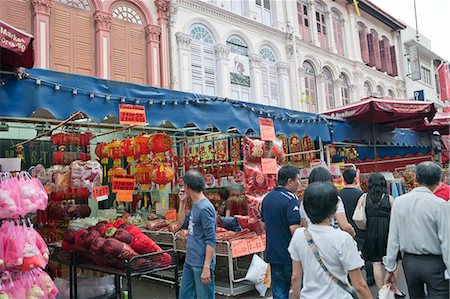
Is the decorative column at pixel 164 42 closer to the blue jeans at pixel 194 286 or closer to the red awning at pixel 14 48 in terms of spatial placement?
the red awning at pixel 14 48

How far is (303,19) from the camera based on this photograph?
1588 cm

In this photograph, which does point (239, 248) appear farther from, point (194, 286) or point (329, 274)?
point (329, 274)

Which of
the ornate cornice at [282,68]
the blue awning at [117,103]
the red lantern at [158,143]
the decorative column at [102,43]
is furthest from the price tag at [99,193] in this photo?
the ornate cornice at [282,68]

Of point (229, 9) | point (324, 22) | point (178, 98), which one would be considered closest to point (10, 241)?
point (178, 98)

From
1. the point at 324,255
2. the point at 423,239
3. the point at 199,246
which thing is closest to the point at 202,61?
the point at 199,246

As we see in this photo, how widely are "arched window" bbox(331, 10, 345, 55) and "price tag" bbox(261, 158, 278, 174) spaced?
43.2ft

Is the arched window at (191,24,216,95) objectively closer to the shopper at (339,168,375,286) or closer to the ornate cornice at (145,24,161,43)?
the ornate cornice at (145,24,161,43)

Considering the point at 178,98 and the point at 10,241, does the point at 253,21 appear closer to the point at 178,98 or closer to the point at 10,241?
the point at 178,98

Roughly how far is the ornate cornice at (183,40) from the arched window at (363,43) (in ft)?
35.8

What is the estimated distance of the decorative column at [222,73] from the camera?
1220 cm

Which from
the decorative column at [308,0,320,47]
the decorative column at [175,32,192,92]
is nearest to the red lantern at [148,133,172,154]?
the decorative column at [175,32,192,92]

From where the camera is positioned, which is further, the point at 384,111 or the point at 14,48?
the point at 384,111

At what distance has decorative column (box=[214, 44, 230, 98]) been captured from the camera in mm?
12203

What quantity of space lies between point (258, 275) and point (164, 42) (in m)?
7.59
